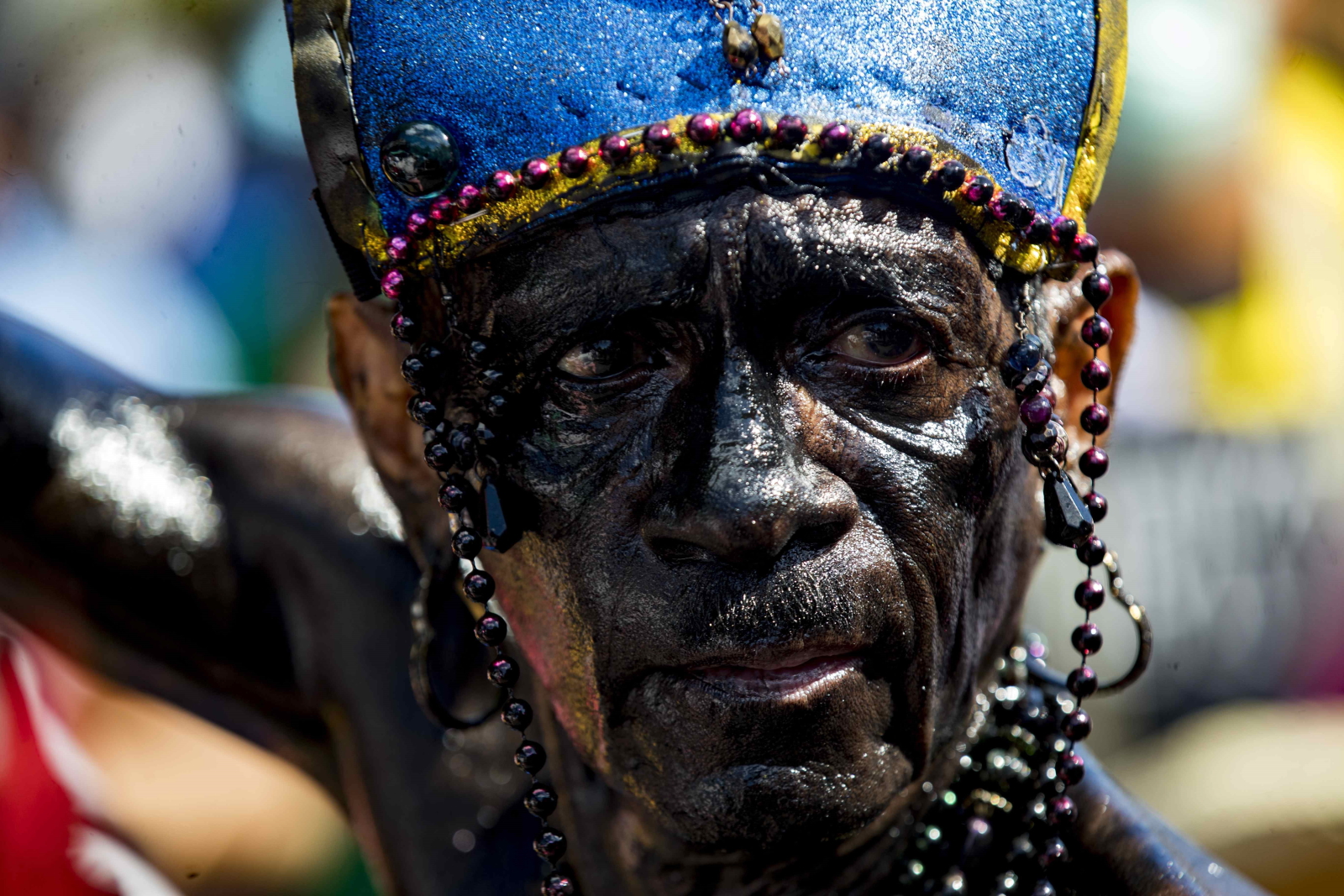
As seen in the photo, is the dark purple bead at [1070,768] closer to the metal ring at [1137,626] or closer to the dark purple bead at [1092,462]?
the metal ring at [1137,626]

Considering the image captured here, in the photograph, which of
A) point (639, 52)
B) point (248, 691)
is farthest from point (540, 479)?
point (248, 691)

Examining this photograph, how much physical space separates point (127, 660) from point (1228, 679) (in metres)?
3.72

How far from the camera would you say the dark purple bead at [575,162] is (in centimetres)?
156

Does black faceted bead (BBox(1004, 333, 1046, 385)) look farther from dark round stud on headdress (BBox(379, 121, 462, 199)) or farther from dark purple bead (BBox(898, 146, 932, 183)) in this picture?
dark round stud on headdress (BBox(379, 121, 462, 199))

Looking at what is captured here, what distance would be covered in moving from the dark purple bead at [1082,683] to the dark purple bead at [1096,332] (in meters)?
0.41

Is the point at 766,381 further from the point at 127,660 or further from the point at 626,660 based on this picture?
the point at 127,660

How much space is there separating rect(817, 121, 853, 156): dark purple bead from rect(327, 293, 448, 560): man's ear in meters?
0.77

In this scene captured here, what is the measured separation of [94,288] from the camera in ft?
14.0

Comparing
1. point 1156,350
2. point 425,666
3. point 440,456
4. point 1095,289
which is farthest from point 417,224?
point 1156,350

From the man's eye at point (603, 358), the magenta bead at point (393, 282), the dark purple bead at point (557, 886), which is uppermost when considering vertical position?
the magenta bead at point (393, 282)

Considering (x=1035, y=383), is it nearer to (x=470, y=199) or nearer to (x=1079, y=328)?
(x=1079, y=328)

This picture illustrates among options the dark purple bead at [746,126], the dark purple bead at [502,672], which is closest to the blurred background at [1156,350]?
the dark purple bead at [502,672]

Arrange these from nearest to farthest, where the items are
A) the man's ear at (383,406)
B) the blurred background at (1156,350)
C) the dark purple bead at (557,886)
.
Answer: the dark purple bead at (557,886) < the man's ear at (383,406) < the blurred background at (1156,350)

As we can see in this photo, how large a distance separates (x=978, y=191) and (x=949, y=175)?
5 centimetres
